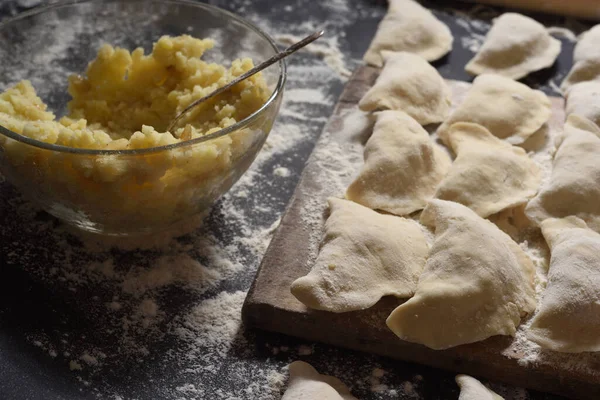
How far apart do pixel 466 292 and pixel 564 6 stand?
1.50m

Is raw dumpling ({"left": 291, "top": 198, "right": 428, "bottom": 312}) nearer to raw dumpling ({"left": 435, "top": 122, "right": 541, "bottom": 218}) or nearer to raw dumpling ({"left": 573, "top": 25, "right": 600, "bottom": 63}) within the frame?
raw dumpling ({"left": 435, "top": 122, "right": 541, "bottom": 218})

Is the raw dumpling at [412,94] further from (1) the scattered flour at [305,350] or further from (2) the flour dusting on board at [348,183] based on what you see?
(1) the scattered flour at [305,350]

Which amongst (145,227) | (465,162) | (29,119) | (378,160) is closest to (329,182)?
(378,160)

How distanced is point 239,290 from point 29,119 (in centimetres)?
52

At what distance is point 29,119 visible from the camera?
125cm

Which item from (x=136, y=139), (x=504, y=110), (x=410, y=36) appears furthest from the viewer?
(x=410, y=36)

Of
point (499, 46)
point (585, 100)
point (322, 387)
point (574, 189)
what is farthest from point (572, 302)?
point (499, 46)

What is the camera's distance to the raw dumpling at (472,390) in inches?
38.8

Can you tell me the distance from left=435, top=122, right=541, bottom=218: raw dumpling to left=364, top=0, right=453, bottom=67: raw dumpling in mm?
525

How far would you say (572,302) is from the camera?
3.47 ft

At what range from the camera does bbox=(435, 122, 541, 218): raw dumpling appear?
1312mm

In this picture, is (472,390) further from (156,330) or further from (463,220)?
(156,330)

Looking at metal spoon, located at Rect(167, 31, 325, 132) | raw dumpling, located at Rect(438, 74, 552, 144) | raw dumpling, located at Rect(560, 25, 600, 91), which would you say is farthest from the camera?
raw dumpling, located at Rect(560, 25, 600, 91)

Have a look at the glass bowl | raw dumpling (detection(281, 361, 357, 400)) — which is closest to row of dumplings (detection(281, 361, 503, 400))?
raw dumpling (detection(281, 361, 357, 400))
